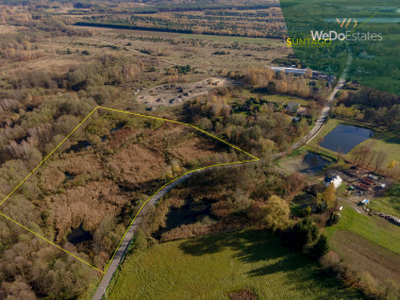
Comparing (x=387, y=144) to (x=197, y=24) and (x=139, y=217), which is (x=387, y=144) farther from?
(x=197, y=24)

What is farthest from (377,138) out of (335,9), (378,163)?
(335,9)

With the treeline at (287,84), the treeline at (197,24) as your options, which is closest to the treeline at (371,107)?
the treeline at (287,84)

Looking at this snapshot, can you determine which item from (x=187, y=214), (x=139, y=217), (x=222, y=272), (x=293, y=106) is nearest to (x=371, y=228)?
(x=222, y=272)

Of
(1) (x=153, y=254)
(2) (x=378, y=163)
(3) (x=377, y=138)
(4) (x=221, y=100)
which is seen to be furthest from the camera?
(4) (x=221, y=100)

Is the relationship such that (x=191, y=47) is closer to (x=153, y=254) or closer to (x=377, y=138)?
(x=377, y=138)

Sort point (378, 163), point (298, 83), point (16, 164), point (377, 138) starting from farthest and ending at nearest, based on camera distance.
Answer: point (298, 83), point (377, 138), point (378, 163), point (16, 164)

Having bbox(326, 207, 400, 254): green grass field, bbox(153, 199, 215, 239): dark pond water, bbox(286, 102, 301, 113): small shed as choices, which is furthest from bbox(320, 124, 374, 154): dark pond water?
bbox(153, 199, 215, 239): dark pond water
